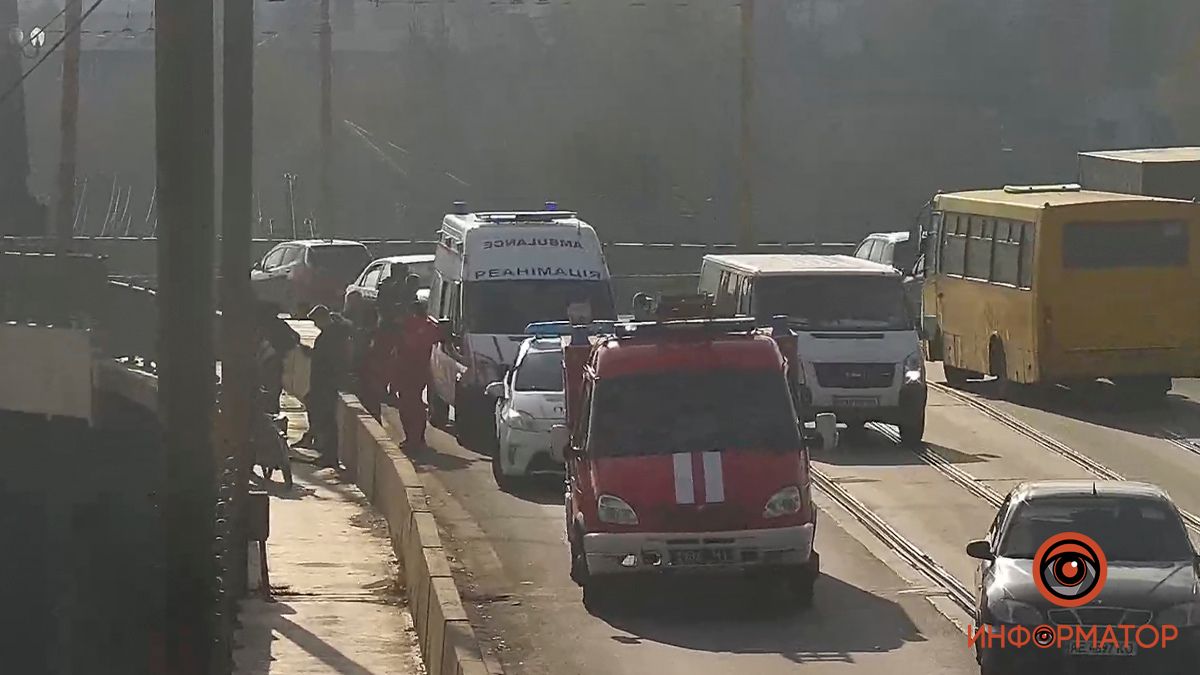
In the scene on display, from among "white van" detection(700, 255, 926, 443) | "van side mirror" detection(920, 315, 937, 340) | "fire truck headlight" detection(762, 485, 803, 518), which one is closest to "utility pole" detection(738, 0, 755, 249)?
"van side mirror" detection(920, 315, 937, 340)

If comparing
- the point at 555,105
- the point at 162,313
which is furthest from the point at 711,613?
the point at 555,105

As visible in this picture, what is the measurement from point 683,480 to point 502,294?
380 inches

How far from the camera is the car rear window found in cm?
3916

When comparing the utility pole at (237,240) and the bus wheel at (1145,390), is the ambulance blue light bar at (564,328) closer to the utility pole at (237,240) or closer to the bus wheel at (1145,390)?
the utility pole at (237,240)

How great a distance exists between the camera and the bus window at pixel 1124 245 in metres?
25.8

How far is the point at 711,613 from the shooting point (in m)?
14.1

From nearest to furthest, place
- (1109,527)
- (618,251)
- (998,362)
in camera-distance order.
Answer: (1109,527)
(998,362)
(618,251)

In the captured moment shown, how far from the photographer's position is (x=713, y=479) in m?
13.9

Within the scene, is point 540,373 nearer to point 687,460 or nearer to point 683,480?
point 687,460

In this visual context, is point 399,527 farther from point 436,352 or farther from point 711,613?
point 436,352

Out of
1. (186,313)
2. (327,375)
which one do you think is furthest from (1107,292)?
(186,313)

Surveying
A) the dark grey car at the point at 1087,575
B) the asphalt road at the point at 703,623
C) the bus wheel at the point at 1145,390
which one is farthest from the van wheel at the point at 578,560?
the bus wheel at the point at 1145,390

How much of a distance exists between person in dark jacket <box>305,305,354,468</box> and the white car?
2714 mm

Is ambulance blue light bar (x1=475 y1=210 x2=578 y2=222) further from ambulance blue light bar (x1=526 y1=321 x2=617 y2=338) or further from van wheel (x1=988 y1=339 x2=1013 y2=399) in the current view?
van wheel (x1=988 y1=339 x2=1013 y2=399)
